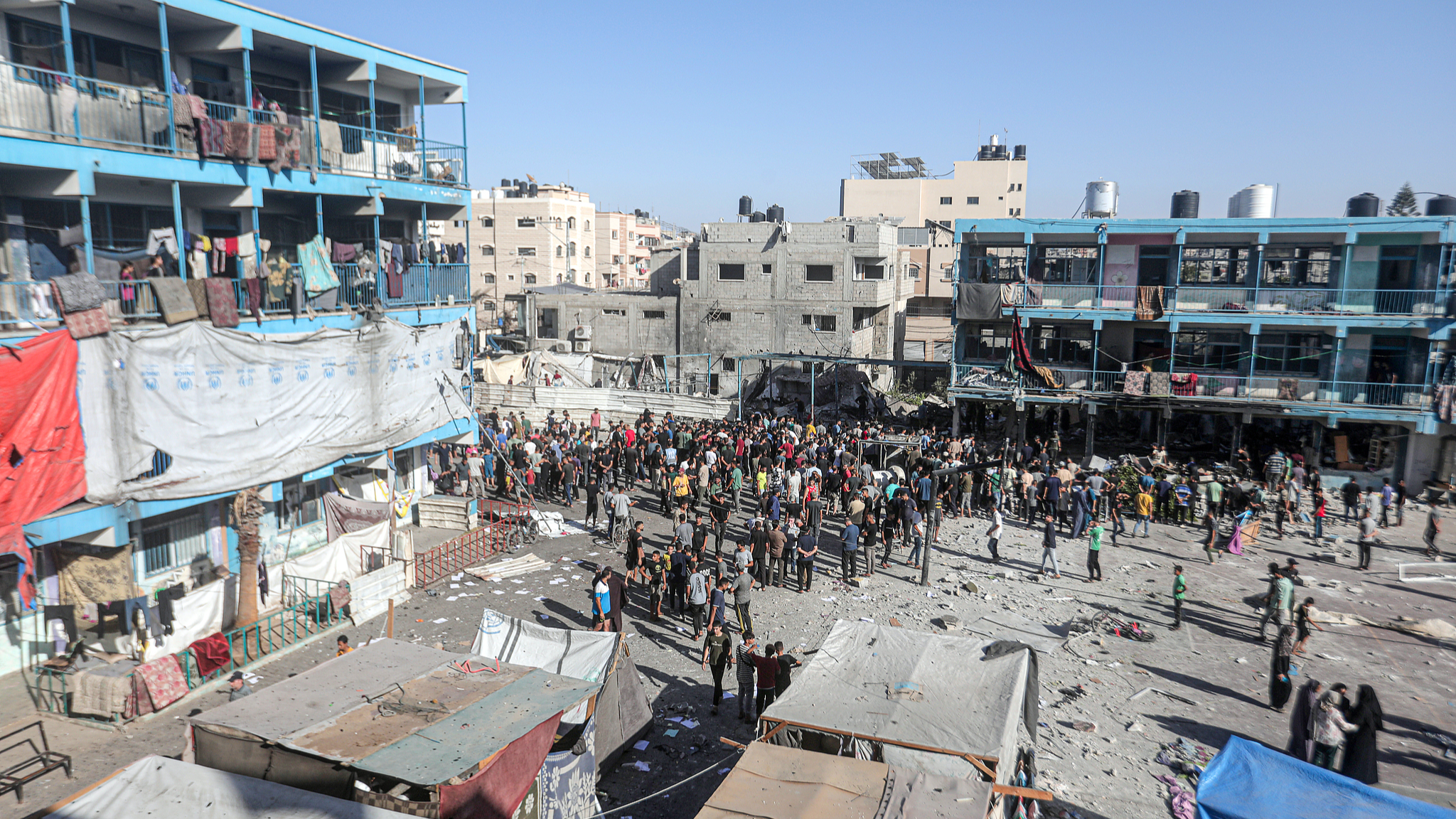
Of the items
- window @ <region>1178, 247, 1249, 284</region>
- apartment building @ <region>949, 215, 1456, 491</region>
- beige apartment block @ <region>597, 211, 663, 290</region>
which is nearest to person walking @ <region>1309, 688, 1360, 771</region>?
apartment building @ <region>949, 215, 1456, 491</region>

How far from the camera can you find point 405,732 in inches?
325

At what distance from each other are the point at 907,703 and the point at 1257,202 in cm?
2620

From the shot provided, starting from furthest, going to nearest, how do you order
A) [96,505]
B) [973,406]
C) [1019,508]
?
[973,406]
[1019,508]
[96,505]

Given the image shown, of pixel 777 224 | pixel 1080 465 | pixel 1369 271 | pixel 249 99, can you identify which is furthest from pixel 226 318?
pixel 1369 271

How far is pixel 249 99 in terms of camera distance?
16125 millimetres

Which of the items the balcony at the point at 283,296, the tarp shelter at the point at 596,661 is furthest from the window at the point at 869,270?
the tarp shelter at the point at 596,661

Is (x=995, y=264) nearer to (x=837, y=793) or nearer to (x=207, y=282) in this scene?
(x=207, y=282)

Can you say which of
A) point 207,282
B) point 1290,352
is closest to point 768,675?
point 207,282

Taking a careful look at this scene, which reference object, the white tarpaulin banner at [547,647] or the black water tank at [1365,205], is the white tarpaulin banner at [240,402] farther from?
the black water tank at [1365,205]

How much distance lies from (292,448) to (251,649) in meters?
3.61

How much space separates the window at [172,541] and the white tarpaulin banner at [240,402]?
82.2 inches

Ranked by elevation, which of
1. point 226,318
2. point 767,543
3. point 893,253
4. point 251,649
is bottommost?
point 251,649

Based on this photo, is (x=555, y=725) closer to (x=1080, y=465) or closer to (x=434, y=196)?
(x=434, y=196)

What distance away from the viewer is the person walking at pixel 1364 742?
1007 centimetres
